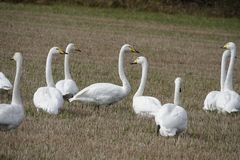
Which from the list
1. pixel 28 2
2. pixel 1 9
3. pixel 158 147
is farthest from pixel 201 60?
pixel 28 2

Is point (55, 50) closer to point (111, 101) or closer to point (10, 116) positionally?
point (111, 101)

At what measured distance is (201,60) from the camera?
853 inches

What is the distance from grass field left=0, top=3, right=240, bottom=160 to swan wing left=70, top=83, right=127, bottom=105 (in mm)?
193

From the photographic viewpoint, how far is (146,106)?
416 inches

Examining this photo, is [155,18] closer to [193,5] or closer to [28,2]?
[193,5]

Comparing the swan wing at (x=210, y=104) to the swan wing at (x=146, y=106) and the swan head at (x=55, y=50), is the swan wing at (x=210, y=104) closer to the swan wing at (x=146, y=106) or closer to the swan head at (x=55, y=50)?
the swan wing at (x=146, y=106)

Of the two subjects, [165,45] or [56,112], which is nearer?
[56,112]

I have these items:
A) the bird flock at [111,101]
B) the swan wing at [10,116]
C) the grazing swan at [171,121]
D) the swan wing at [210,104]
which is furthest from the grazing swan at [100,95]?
the swan wing at [10,116]

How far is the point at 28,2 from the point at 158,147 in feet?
115

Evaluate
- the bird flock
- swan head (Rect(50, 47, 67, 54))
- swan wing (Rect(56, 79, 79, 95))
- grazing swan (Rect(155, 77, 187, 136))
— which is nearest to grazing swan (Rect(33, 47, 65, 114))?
the bird flock

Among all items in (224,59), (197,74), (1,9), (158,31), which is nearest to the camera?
(224,59)

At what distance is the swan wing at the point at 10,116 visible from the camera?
27.7 feet

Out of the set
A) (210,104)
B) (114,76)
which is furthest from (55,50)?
(114,76)

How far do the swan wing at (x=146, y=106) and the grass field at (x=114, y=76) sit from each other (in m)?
0.16
